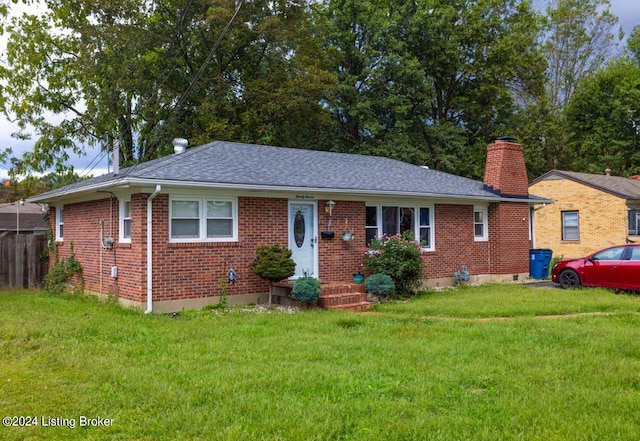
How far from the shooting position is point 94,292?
45.1ft

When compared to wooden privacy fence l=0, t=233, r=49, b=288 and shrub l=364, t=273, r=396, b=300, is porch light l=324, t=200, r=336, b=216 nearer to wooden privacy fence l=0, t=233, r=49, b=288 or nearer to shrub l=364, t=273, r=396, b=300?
shrub l=364, t=273, r=396, b=300

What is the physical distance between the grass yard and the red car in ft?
13.5

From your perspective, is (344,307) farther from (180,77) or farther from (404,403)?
(180,77)

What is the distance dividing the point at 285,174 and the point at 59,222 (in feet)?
25.4

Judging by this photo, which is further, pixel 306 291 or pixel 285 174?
pixel 285 174

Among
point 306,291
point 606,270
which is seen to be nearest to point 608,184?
point 606,270

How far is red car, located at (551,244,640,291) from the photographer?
14100 mm

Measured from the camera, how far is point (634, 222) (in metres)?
24.6

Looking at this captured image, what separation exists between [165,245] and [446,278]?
8845 millimetres

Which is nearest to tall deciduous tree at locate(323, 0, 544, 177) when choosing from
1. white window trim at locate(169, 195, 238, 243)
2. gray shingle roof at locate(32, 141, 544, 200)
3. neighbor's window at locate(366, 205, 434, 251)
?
gray shingle roof at locate(32, 141, 544, 200)

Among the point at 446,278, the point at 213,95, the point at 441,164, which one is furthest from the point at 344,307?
the point at 441,164

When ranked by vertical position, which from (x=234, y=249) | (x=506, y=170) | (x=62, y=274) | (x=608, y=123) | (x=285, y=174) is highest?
(x=608, y=123)

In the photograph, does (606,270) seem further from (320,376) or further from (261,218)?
(320,376)

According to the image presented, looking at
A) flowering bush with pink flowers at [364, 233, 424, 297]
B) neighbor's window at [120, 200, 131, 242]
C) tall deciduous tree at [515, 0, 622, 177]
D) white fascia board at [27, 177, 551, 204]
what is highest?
tall deciduous tree at [515, 0, 622, 177]
